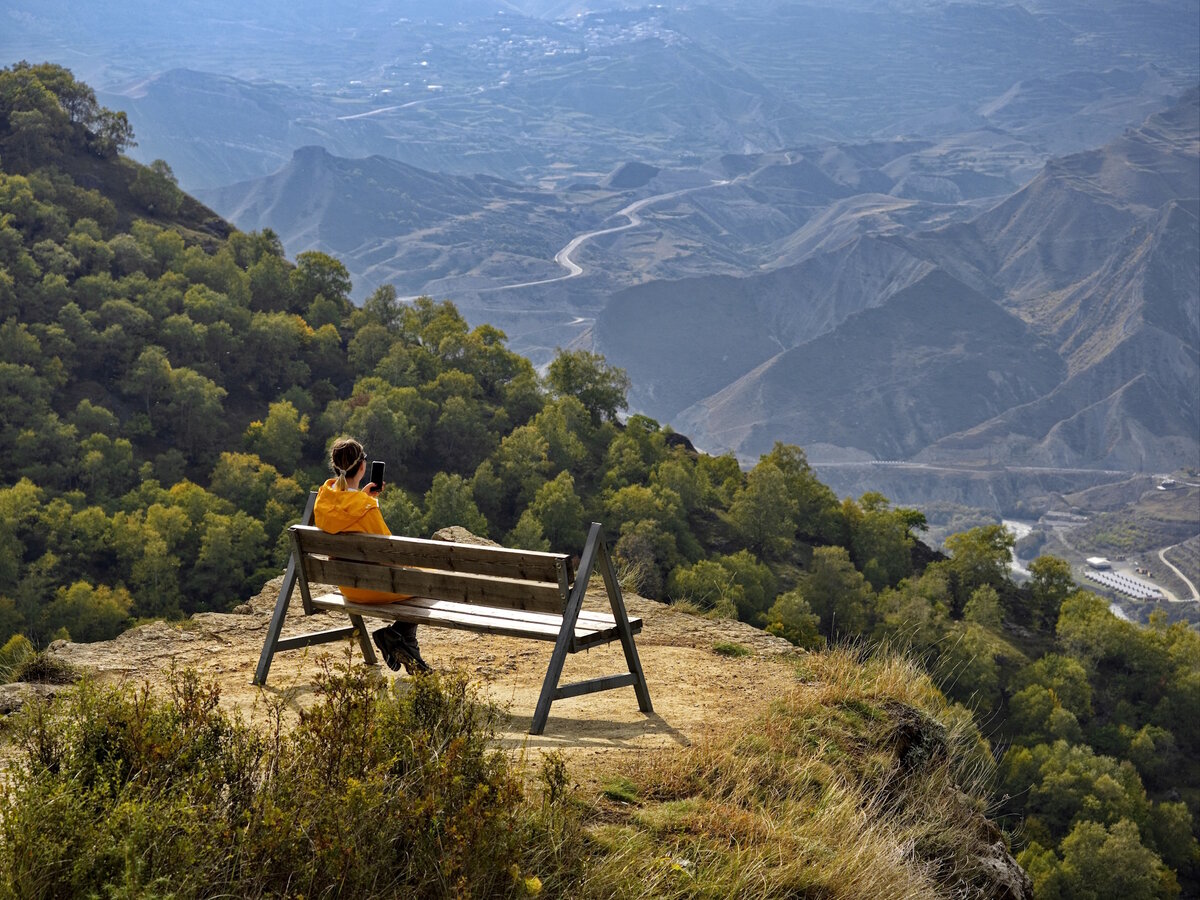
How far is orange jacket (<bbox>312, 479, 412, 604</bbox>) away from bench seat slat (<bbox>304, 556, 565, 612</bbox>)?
0.52 feet

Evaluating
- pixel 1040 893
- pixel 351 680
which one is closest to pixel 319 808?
pixel 351 680

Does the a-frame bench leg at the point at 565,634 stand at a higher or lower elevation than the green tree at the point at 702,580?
higher

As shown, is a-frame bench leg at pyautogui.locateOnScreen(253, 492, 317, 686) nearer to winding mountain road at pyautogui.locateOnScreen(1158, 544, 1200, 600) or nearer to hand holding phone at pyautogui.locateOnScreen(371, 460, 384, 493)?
hand holding phone at pyautogui.locateOnScreen(371, 460, 384, 493)

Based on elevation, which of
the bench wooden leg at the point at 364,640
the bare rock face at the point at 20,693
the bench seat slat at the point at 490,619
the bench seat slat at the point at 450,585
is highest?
the bench seat slat at the point at 450,585

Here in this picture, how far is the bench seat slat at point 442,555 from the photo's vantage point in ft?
23.0

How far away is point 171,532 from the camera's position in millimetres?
53750

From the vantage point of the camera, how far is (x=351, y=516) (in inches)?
314

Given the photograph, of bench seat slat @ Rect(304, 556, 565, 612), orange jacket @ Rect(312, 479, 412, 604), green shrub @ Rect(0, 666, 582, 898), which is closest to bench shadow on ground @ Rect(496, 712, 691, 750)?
bench seat slat @ Rect(304, 556, 565, 612)

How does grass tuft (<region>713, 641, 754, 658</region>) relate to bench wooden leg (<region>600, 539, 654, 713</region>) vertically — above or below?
below

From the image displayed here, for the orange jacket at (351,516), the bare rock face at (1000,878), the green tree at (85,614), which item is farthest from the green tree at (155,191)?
the bare rock face at (1000,878)

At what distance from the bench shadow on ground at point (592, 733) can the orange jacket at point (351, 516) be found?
4.64 ft

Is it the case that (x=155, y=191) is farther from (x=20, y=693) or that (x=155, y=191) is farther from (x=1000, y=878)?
(x=1000, y=878)

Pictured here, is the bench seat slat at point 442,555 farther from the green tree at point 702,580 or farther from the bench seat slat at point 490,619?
the green tree at point 702,580

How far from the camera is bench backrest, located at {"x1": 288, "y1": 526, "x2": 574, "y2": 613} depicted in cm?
705
